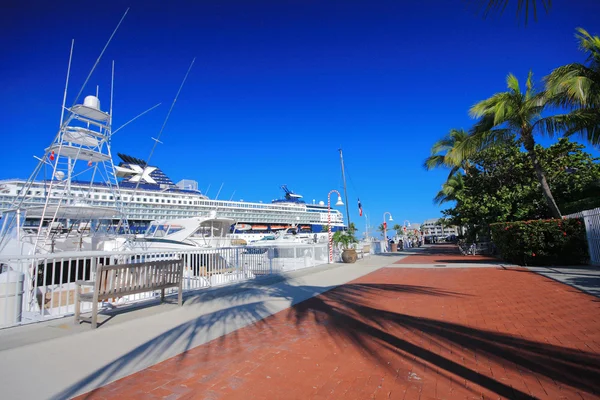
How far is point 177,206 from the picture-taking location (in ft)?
178

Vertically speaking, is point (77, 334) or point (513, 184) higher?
point (513, 184)

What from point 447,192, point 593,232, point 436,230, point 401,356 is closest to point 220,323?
point 401,356

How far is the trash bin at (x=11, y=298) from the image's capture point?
483 cm

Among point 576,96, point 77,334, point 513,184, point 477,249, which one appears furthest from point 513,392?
point 477,249

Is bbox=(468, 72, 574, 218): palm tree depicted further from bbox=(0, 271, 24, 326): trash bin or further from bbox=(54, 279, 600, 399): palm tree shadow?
bbox=(0, 271, 24, 326): trash bin

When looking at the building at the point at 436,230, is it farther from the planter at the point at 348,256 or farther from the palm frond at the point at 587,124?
the palm frond at the point at 587,124

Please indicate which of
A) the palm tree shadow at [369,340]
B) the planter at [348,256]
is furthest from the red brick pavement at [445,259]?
the palm tree shadow at [369,340]

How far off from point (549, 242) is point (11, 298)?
14.3 metres

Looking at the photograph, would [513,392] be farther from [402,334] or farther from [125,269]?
[125,269]

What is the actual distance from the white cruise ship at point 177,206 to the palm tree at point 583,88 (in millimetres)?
27724

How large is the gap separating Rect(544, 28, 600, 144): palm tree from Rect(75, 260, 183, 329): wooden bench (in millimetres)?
11521

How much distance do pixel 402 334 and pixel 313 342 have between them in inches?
48.2

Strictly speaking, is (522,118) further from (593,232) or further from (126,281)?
(126,281)

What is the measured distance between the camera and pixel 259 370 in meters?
3.37
